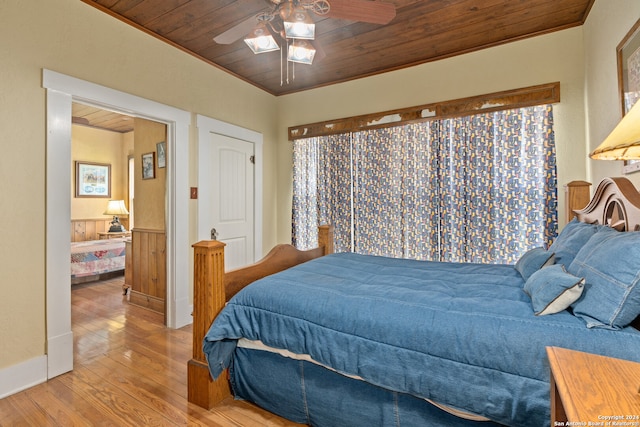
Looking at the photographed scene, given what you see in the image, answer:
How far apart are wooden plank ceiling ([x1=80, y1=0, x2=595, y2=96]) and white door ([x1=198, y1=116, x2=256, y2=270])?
83cm

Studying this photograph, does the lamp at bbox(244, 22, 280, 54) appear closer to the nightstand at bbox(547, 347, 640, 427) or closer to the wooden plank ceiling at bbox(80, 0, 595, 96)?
the wooden plank ceiling at bbox(80, 0, 595, 96)

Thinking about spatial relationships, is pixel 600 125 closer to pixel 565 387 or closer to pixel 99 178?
pixel 565 387

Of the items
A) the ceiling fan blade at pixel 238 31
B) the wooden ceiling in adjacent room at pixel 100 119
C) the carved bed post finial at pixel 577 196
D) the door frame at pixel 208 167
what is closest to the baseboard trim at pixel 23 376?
the door frame at pixel 208 167

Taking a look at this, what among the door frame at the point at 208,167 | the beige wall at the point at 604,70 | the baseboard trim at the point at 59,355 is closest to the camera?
the beige wall at the point at 604,70

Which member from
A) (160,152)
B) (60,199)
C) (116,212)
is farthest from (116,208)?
(60,199)

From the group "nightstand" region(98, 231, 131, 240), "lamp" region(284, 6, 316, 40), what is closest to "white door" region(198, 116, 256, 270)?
"lamp" region(284, 6, 316, 40)

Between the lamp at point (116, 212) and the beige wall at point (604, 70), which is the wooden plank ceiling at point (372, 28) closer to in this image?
the beige wall at point (604, 70)

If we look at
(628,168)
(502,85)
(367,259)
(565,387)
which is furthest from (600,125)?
(565,387)

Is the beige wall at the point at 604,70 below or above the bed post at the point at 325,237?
above

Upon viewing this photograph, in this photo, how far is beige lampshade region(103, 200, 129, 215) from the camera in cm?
612

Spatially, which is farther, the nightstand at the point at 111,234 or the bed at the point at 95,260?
the nightstand at the point at 111,234

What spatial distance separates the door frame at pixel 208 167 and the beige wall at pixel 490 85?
701 mm

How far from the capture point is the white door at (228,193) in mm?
3332

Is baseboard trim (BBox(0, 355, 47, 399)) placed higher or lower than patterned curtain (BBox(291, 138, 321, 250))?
lower
